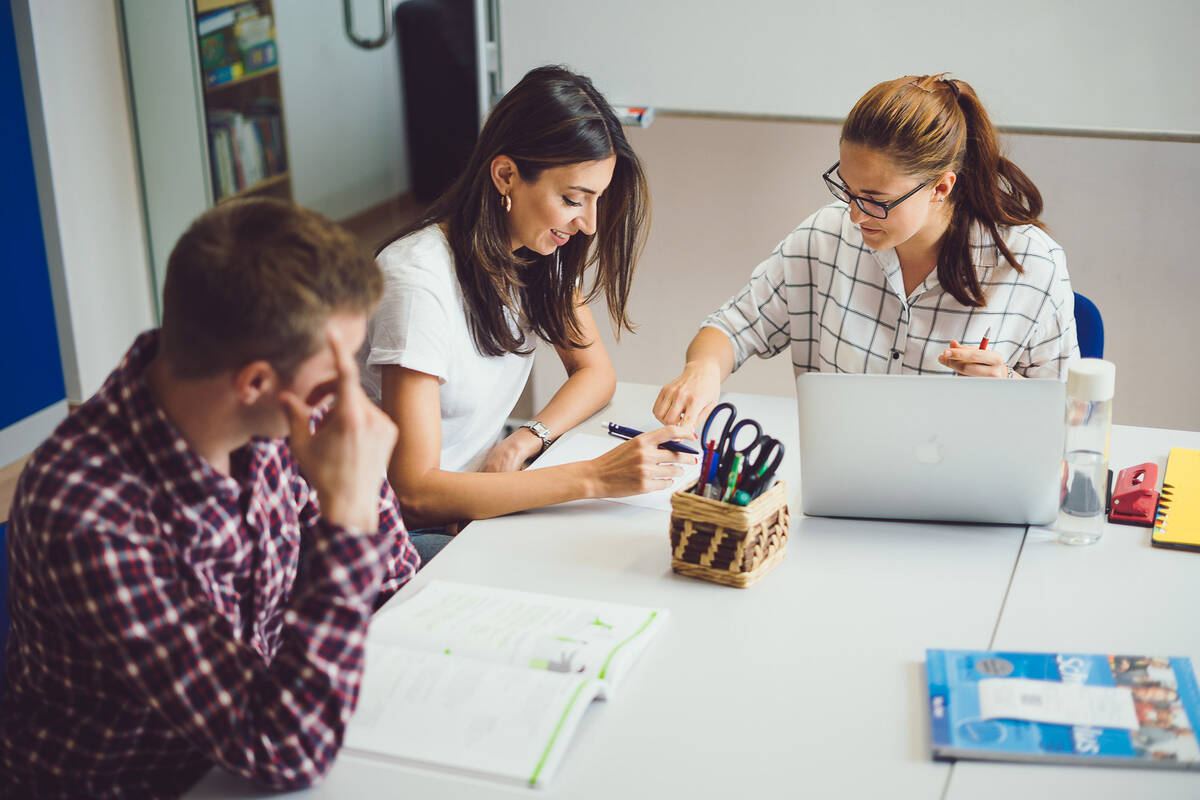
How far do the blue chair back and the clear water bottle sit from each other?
56 centimetres

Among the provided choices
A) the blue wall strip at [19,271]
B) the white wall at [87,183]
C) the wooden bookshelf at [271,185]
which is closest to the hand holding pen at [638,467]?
the blue wall strip at [19,271]

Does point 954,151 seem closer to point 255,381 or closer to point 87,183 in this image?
point 255,381

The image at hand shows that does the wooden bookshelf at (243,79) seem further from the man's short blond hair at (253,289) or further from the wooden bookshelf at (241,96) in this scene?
the man's short blond hair at (253,289)

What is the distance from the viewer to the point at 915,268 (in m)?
1.96

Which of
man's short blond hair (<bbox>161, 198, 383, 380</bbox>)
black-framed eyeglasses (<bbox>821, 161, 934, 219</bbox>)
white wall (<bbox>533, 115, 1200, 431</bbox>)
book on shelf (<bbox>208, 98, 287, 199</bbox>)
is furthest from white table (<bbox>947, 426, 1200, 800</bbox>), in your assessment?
book on shelf (<bbox>208, 98, 287, 199</bbox>)

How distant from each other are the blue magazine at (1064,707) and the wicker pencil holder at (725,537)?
252 millimetres

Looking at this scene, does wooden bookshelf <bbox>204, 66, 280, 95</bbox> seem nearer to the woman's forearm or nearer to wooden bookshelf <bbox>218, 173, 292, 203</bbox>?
wooden bookshelf <bbox>218, 173, 292, 203</bbox>

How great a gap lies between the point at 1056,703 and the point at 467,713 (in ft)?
1.93

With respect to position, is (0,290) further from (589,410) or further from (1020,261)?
(1020,261)

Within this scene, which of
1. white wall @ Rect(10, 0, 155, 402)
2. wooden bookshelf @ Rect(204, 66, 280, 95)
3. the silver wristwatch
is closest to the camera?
the silver wristwatch

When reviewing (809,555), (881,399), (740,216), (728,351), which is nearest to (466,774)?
(809,555)

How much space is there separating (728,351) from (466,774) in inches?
45.4

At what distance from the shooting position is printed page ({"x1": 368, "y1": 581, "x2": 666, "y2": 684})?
119 centimetres

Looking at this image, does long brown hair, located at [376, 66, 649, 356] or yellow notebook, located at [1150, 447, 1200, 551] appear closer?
yellow notebook, located at [1150, 447, 1200, 551]
